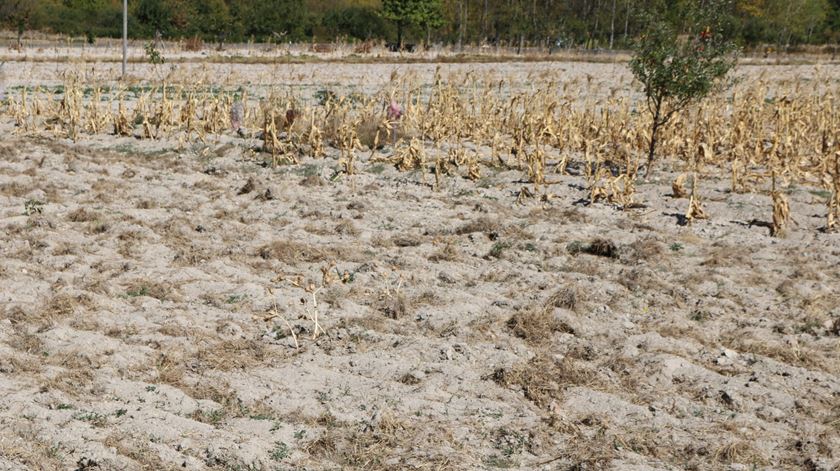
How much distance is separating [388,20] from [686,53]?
53.1 meters

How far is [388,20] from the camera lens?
6431 cm

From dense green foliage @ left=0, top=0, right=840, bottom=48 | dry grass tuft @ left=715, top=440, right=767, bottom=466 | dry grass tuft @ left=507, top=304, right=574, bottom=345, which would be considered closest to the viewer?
dry grass tuft @ left=715, top=440, right=767, bottom=466

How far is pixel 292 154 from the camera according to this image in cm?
1341

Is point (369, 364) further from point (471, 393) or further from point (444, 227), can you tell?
point (444, 227)

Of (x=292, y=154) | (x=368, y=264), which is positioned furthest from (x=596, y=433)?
(x=292, y=154)

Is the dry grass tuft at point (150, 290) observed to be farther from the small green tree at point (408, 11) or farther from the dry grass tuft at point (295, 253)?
the small green tree at point (408, 11)

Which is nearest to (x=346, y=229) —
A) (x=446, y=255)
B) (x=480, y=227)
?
(x=446, y=255)

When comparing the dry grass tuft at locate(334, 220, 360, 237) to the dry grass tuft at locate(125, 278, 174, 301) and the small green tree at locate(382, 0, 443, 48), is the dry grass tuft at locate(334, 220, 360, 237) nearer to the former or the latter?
the dry grass tuft at locate(125, 278, 174, 301)

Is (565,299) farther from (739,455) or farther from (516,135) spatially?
(516,135)

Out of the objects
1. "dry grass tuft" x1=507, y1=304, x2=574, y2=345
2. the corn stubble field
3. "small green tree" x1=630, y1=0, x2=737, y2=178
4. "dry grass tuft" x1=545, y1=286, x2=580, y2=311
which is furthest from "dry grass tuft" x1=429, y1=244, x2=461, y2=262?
"small green tree" x1=630, y1=0, x2=737, y2=178

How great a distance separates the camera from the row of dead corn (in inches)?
506

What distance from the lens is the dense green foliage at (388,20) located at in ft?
174

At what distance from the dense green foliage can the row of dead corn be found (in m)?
29.0

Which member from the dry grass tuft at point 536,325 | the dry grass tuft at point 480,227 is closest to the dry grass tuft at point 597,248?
the dry grass tuft at point 480,227
